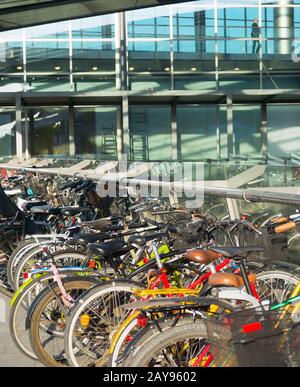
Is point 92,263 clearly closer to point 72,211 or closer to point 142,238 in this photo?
point 142,238

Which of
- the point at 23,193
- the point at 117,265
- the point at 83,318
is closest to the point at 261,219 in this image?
the point at 117,265

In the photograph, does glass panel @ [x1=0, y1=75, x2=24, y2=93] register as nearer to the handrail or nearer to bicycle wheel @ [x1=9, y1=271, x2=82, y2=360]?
the handrail

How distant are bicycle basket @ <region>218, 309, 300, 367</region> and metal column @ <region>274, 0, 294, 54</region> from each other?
2324cm

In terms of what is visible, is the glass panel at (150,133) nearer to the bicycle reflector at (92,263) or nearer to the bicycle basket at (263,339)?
the bicycle reflector at (92,263)

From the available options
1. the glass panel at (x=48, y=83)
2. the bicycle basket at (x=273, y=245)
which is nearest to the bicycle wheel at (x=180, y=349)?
the bicycle basket at (x=273, y=245)

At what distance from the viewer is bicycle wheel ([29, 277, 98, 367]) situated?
406 centimetres

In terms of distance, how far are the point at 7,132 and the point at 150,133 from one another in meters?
5.42

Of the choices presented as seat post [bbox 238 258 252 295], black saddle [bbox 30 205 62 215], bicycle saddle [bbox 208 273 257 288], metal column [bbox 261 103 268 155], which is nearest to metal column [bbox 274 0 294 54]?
metal column [bbox 261 103 268 155]

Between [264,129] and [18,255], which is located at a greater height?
[264,129]

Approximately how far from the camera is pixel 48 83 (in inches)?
952

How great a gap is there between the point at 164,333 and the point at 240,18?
75.8 feet

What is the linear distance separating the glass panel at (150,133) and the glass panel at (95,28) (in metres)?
2.91

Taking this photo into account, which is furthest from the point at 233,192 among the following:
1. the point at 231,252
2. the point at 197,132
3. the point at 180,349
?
the point at 197,132

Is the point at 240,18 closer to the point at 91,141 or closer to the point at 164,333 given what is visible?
the point at 91,141
